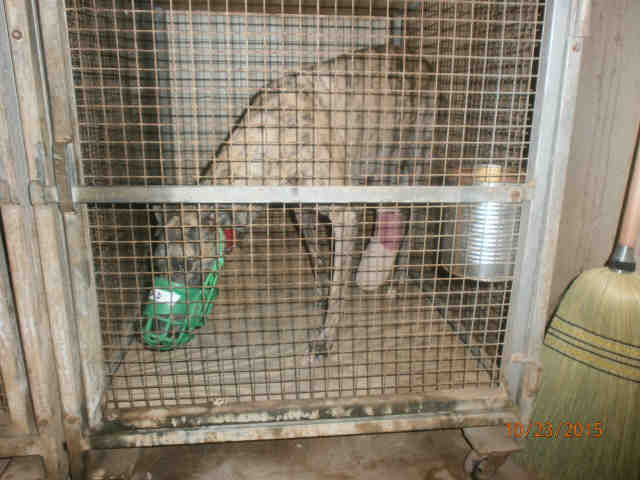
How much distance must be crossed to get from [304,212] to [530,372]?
1.21m

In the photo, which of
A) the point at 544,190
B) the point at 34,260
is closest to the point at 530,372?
the point at 544,190

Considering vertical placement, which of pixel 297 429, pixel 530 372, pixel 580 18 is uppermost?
pixel 580 18

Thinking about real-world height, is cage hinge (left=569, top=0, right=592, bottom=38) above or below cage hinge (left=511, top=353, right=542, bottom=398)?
above

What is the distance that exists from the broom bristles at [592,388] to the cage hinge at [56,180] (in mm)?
1725

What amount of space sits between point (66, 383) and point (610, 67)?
210cm

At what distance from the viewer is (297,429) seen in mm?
1464

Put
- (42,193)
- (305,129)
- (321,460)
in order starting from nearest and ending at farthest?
(42,193) → (321,460) → (305,129)

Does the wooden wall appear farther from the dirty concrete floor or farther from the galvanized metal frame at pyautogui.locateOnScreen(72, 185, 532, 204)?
the dirty concrete floor

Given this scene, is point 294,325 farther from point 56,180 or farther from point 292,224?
point 56,180

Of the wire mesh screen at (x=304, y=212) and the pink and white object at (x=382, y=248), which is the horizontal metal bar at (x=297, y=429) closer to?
the wire mesh screen at (x=304, y=212)

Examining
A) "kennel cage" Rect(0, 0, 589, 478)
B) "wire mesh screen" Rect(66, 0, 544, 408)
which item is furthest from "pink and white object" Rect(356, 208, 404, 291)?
"kennel cage" Rect(0, 0, 589, 478)

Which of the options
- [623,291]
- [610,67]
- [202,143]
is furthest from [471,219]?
[202,143]
